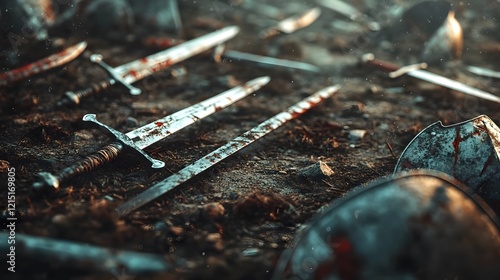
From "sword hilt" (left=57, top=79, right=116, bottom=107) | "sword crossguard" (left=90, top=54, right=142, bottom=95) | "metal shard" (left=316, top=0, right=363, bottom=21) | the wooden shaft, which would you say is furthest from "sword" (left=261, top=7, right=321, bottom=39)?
the wooden shaft

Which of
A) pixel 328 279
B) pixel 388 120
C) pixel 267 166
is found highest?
pixel 328 279

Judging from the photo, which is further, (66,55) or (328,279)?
(66,55)

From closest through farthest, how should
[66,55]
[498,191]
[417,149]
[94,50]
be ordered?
[498,191], [417,149], [66,55], [94,50]

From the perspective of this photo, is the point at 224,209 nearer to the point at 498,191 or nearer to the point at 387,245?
the point at 387,245

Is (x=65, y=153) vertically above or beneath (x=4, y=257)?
beneath

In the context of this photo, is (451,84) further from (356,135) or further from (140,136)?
(140,136)

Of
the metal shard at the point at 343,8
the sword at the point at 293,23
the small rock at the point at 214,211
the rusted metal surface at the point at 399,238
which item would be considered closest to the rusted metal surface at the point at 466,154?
the rusted metal surface at the point at 399,238

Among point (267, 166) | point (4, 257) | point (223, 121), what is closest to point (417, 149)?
point (267, 166)

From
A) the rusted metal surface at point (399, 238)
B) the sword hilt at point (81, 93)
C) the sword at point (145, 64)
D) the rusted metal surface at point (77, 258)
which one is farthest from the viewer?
the sword at point (145, 64)

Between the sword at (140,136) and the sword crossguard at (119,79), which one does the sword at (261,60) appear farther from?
the sword crossguard at (119,79)
